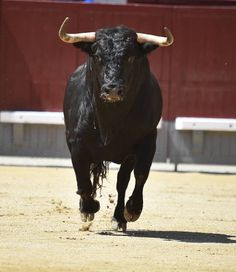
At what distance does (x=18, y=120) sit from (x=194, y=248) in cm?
727

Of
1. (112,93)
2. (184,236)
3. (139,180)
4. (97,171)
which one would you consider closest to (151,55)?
(97,171)

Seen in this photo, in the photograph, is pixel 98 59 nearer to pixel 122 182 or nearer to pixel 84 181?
pixel 84 181

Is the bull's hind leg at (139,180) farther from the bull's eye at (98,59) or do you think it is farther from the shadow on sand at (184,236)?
the bull's eye at (98,59)

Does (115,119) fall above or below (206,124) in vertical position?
above

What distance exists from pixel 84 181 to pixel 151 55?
6460 millimetres

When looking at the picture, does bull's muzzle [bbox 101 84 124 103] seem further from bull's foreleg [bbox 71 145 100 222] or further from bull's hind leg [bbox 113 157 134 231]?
bull's hind leg [bbox 113 157 134 231]

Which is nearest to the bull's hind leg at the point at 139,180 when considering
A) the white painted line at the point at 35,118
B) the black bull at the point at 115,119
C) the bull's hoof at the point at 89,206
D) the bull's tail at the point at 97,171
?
the black bull at the point at 115,119

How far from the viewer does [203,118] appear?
14.6 meters

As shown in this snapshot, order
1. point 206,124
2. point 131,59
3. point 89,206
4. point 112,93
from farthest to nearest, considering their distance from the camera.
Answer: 1. point 206,124
2. point 89,206
3. point 131,59
4. point 112,93

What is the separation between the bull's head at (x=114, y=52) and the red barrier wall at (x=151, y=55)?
6402 millimetres

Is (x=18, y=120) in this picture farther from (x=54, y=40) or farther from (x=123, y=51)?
(x=123, y=51)

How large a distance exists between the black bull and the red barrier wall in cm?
607

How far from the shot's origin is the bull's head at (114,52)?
7588mm

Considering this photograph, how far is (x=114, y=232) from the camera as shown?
8.20 meters
